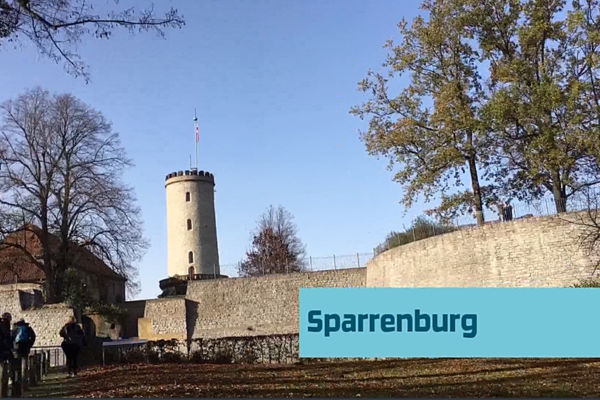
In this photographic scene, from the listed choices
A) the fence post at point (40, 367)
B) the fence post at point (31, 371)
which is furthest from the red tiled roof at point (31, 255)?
the fence post at point (31, 371)

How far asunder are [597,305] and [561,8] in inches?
460

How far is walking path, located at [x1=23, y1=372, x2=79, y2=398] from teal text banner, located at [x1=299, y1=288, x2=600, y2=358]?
576 cm

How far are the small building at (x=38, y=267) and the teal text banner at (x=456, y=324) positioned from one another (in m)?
14.9

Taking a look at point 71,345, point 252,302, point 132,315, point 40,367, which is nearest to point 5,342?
point 71,345

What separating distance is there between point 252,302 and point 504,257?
47.2 ft

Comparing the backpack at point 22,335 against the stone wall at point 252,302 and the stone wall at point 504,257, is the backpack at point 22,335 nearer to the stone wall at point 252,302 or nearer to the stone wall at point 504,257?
the stone wall at point 504,257

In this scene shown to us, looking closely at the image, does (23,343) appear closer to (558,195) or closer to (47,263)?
(558,195)

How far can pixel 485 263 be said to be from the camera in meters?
21.2

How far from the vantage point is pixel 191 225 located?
43438 millimetres

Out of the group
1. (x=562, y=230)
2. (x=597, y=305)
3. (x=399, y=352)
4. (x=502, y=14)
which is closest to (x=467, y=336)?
(x=399, y=352)

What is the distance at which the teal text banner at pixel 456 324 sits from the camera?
1576 cm

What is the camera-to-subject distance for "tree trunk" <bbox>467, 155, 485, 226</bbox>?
77.3ft

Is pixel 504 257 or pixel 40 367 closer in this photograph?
pixel 40 367

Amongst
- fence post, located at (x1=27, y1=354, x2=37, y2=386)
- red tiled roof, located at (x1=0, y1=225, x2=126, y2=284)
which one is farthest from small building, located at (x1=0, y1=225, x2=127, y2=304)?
fence post, located at (x1=27, y1=354, x2=37, y2=386)
